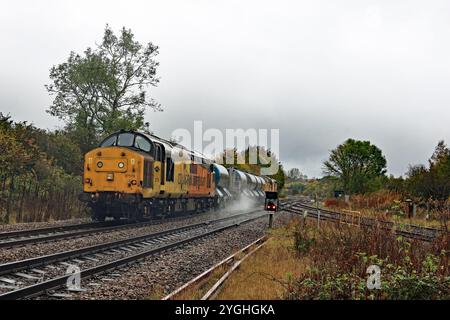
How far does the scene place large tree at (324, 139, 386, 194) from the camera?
50.6 metres

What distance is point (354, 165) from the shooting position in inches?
2162

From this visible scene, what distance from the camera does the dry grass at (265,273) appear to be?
7902 millimetres

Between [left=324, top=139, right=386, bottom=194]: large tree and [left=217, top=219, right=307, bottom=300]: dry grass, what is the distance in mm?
36190

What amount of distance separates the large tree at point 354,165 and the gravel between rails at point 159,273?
36.3 meters

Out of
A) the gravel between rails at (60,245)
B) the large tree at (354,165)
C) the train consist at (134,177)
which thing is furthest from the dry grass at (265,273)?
the large tree at (354,165)

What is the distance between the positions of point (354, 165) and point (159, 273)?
47.2 meters

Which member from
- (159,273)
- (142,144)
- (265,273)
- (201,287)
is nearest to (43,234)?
(142,144)

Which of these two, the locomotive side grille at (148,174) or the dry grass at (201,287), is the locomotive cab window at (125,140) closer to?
the locomotive side grille at (148,174)

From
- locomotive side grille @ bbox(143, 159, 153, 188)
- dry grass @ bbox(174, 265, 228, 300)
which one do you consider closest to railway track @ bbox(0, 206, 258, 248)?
locomotive side grille @ bbox(143, 159, 153, 188)

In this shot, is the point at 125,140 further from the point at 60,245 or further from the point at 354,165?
the point at 354,165

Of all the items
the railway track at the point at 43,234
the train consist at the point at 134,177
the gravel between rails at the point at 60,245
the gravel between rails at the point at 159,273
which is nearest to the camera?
the gravel between rails at the point at 159,273
